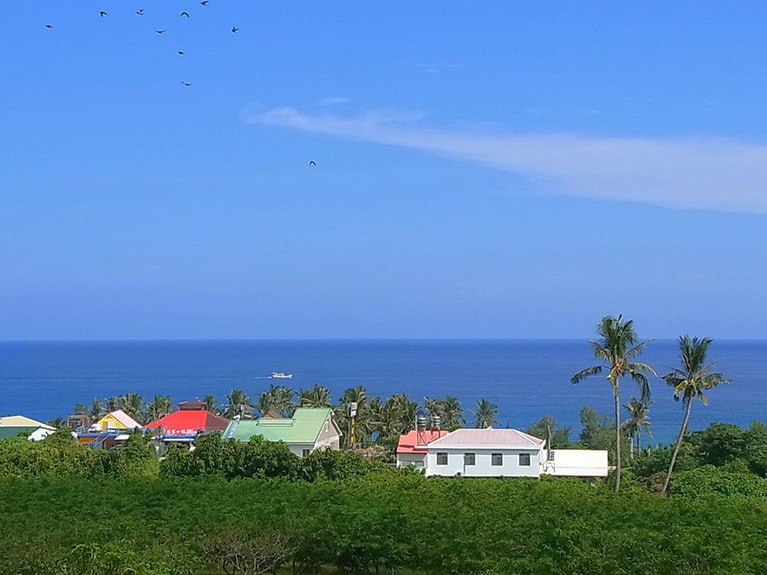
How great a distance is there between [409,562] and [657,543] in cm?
554

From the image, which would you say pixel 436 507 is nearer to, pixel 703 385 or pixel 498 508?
pixel 498 508

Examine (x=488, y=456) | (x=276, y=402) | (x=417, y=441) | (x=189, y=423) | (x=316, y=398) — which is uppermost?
(x=316, y=398)

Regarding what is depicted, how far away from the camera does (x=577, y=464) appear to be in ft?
153

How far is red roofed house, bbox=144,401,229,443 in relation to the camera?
5625 centimetres

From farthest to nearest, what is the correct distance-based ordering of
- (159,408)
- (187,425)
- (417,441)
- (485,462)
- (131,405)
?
→ (131,405), (159,408), (187,425), (417,441), (485,462)

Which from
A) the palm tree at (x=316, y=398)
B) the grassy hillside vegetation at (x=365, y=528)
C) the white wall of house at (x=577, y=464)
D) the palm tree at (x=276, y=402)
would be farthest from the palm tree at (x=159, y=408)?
the grassy hillside vegetation at (x=365, y=528)

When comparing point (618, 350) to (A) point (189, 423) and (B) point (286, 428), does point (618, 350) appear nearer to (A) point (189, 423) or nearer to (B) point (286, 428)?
(B) point (286, 428)

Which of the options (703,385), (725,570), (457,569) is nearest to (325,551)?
(457,569)

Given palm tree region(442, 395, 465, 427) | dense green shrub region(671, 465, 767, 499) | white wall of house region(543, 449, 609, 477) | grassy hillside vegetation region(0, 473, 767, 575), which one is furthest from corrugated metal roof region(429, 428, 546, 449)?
palm tree region(442, 395, 465, 427)

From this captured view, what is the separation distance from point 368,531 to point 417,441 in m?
29.6

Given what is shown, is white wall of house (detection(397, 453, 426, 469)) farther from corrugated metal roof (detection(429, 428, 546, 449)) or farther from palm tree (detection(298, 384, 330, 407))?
palm tree (detection(298, 384, 330, 407))

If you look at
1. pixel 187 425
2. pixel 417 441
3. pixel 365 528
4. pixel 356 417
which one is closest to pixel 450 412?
pixel 356 417

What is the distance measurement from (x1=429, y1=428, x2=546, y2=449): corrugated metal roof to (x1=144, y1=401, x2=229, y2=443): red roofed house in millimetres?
19530

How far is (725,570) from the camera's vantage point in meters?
18.0
